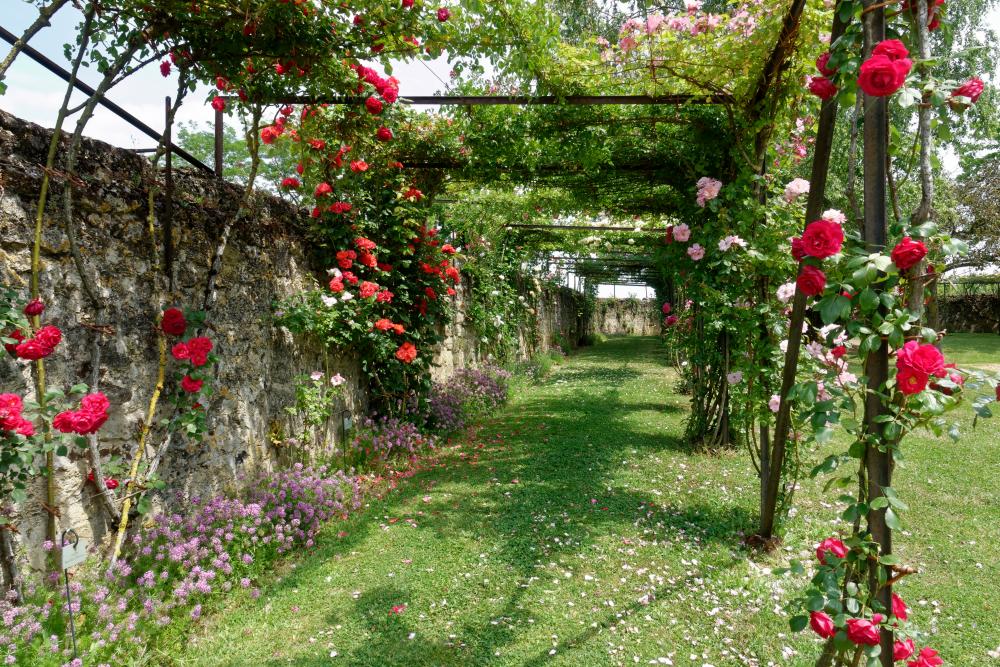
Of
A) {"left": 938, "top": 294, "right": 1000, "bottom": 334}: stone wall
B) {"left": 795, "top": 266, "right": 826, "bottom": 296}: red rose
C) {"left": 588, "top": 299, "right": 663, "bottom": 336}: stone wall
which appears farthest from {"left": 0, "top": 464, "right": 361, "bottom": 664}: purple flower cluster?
{"left": 588, "top": 299, "right": 663, "bottom": 336}: stone wall

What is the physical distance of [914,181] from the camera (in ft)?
28.6

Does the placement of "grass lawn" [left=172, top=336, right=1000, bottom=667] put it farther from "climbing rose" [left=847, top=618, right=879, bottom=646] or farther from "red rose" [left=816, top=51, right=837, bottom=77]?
"red rose" [left=816, top=51, right=837, bottom=77]

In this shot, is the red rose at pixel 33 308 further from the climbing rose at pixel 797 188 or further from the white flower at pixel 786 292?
the climbing rose at pixel 797 188

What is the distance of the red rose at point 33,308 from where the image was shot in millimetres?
1938

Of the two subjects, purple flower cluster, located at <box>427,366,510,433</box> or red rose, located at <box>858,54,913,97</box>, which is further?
purple flower cluster, located at <box>427,366,510,433</box>

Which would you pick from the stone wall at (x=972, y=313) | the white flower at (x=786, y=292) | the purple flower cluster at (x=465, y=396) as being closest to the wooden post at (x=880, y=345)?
the white flower at (x=786, y=292)

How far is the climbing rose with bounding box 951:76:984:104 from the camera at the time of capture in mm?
1388

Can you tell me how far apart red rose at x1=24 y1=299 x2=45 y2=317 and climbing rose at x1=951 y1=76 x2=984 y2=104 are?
9.69 feet

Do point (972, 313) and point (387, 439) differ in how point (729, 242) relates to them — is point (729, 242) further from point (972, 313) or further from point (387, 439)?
point (972, 313)

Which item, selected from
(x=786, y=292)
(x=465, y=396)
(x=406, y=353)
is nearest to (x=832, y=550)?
(x=786, y=292)

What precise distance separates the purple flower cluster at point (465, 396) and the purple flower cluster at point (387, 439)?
1.39 feet

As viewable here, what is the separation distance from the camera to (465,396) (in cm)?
654

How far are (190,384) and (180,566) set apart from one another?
2.67ft

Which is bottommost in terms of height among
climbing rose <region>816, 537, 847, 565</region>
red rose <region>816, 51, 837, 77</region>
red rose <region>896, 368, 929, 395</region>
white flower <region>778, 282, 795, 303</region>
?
climbing rose <region>816, 537, 847, 565</region>
